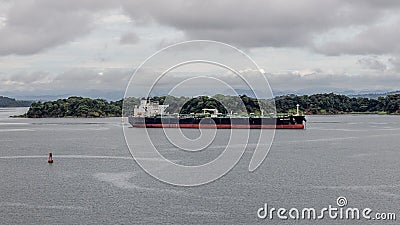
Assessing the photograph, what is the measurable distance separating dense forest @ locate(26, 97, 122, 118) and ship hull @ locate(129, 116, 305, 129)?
230 ft

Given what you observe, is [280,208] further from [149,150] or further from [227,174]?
[149,150]

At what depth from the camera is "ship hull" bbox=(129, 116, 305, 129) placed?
7650cm

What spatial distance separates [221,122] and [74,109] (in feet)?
270

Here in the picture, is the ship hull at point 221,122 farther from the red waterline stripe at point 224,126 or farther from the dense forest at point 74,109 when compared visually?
the dense forest at point 74,109

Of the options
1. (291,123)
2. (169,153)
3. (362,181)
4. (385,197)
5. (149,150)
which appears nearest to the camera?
(385,197)

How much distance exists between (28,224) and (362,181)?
1622cm

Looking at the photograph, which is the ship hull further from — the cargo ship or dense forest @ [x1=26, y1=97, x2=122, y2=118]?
dense forest @ [x1=26, y1=97, x2=122, y2=118]

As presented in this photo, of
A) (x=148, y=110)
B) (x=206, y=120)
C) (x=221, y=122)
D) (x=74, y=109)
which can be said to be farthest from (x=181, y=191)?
(x=74, y=109)

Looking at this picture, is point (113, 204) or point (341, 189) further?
point (341, 189)

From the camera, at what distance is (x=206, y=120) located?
8069 centimetres

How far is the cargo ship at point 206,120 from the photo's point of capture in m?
76.7

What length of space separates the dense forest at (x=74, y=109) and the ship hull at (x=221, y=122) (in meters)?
70.0

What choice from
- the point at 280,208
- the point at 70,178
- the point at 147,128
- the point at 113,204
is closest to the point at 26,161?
the point at 70,178

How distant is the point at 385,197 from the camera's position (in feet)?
71.2
